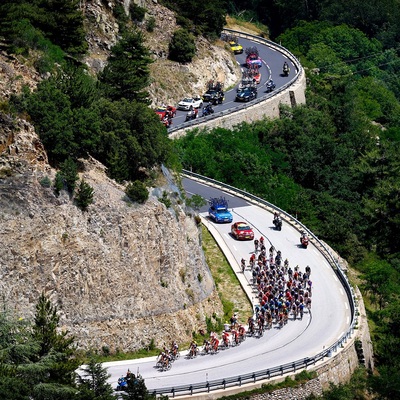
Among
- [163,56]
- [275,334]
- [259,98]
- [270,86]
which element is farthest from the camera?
[270,86]

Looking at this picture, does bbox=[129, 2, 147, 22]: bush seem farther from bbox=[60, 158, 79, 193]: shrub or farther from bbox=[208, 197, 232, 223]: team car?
bbox=[60, 158, 79, 193]: shrub

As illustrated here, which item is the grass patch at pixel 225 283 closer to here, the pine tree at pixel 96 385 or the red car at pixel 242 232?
the red car at pixel 242 232

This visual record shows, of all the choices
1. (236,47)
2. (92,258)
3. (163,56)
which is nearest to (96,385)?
(92,258)

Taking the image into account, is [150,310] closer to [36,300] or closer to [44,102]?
[36,300]

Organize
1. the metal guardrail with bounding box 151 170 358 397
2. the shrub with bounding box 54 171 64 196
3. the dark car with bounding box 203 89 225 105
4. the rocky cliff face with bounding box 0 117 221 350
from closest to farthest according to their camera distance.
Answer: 1. the metal guardrail with bounding box 151 170 358 397
2. the rocky cliff face with bounding box 0 117 221 350
3. the shrub with bounding box 54 171 64 196
4. the dark car with bounding box 203 89 225 105

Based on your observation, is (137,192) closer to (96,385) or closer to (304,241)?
(96,385)

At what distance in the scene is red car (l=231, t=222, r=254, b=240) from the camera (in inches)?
2928

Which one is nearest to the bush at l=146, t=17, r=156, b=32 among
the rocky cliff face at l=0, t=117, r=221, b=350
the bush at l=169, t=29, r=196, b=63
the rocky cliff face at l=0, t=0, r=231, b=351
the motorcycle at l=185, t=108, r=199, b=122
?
the bush at l=169, t=29, r=196, b=63

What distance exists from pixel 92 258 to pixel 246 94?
48.2 m

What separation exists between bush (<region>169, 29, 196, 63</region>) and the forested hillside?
Answer: 9.77 meters

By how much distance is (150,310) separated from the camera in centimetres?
5853

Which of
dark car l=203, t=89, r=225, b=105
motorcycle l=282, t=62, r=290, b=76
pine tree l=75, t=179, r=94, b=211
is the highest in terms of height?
pine tree l=75, t=179, r=94, b=211

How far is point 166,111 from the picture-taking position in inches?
3615

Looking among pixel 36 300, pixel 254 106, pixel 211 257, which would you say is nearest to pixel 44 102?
pixel 36 300
